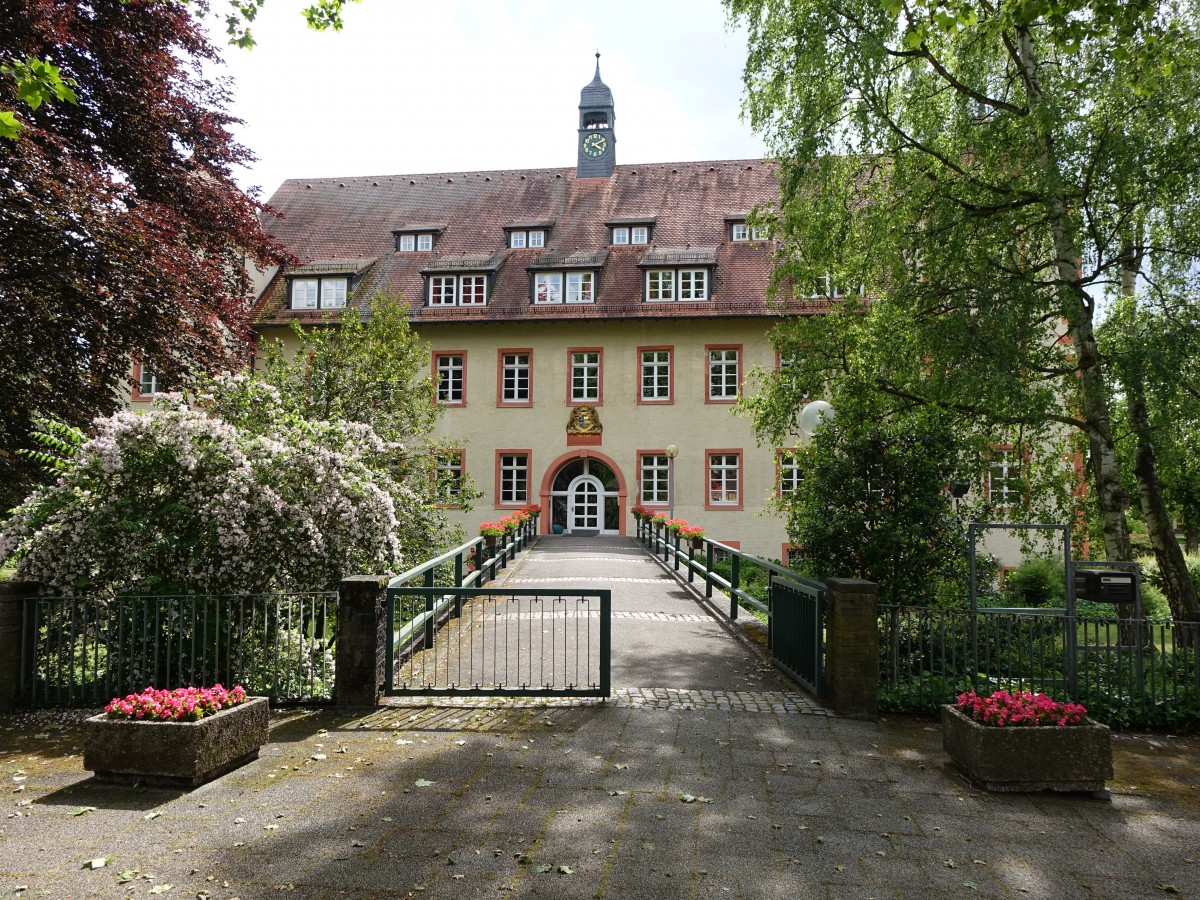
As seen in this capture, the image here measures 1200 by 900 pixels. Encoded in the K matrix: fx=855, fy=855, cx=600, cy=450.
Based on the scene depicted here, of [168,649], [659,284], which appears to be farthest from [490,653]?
[659,284]

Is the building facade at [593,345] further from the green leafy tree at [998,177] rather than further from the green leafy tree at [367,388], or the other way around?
the green leafy tree at [998,177]

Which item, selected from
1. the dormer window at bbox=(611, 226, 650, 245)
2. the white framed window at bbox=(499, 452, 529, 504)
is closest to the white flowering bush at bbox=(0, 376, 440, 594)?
the white framed window at bbox=(499, 452, 529, 504)

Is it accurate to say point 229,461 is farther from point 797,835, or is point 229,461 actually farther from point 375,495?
point 797,835

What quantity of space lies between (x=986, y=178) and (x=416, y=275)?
21.5m

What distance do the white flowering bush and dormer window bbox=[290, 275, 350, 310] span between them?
21.0m

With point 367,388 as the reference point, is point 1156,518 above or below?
below

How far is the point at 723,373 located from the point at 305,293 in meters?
13.8

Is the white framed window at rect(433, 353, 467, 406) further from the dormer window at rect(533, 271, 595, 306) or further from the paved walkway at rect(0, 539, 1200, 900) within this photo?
the paved walkway at rect(0, 539, 1200, 900)

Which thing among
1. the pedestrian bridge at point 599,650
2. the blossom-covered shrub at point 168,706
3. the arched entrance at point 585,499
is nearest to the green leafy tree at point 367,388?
the pedestrian bridge at point 599,650

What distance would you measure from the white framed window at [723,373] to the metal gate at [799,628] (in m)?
18.5

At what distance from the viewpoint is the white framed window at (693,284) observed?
26.7 metres

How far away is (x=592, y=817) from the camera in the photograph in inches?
171

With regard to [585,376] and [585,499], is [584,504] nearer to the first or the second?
[585,499]

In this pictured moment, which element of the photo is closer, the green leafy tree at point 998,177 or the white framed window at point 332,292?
the green leafy tree at point 998,177
